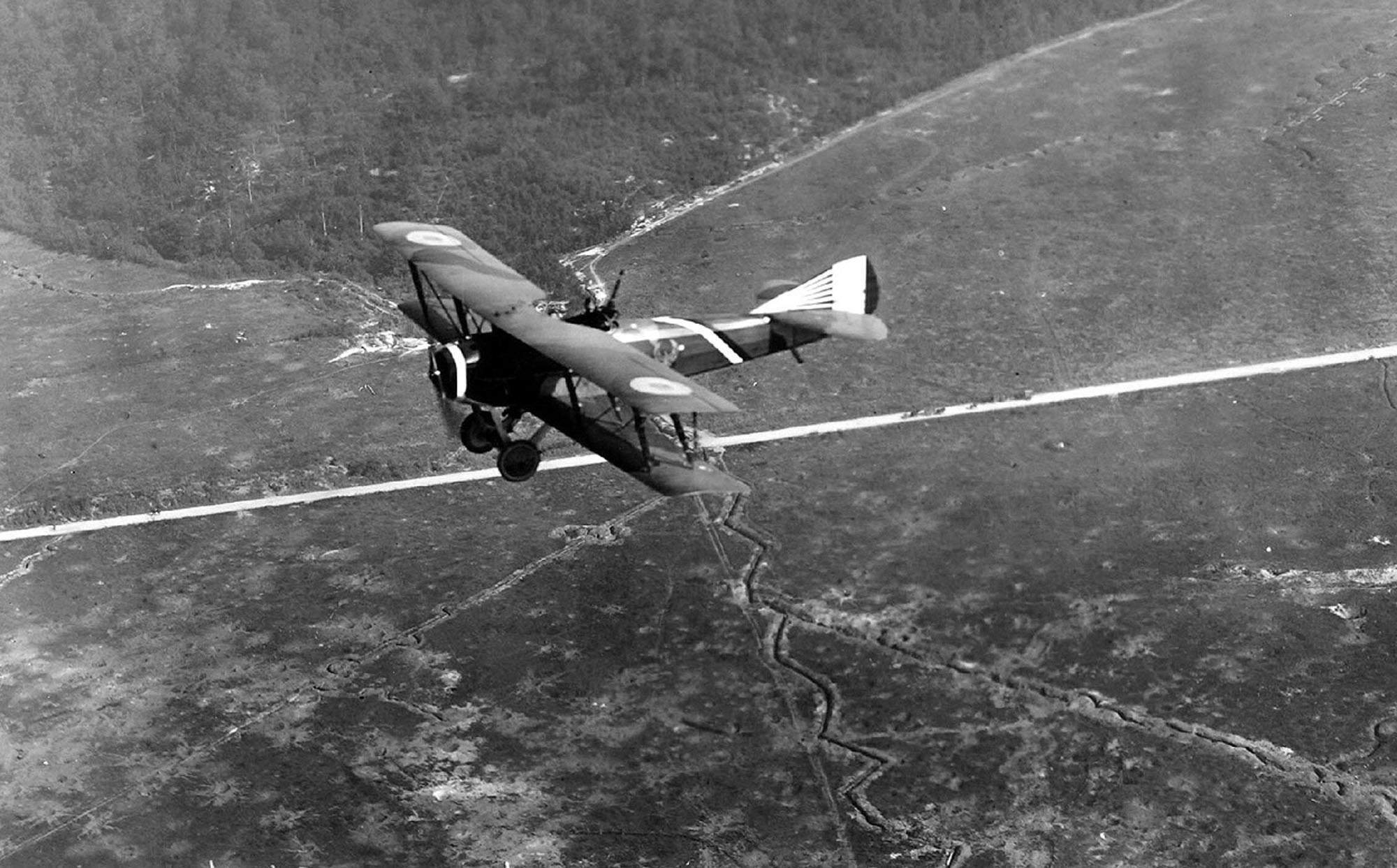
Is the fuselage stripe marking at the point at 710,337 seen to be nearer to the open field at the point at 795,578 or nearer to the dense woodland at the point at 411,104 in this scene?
the open field at the point at 795,578

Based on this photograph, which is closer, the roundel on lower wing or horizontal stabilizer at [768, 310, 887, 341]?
the roundel on lower wing

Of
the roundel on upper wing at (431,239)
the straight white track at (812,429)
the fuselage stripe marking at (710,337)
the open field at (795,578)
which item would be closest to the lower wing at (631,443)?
the fuselage stripe marking at (710,337)

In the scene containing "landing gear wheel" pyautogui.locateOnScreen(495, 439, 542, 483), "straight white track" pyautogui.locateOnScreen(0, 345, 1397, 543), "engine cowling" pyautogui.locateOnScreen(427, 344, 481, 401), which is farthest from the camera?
"straight white track" pyautogui.locateOnScreen(0, 345, 1397, 543)

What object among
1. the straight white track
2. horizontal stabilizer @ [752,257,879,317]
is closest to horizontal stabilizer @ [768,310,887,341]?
horizontal stabilizer @ [752,257,879,317]

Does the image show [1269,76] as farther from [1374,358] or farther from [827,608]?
[827,608]

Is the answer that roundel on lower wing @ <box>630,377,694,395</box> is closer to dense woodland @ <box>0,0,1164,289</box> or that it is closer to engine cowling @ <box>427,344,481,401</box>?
engine cowling @ <box>427,344,481,401</box>

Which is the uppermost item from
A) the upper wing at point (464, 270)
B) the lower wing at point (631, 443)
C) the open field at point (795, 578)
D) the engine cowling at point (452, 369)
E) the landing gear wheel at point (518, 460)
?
the upper wing at point (464, 270)

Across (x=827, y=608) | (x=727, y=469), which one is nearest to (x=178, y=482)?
(x=727, y=469)
